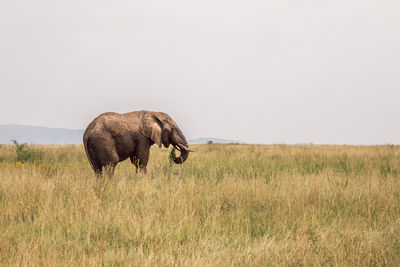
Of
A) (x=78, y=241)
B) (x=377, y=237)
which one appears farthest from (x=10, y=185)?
(x=377, y=237)

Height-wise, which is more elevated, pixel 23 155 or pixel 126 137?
pixel 126 137

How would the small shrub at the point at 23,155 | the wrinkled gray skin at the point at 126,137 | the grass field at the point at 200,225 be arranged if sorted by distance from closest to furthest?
the grass field at the point at 200,225 → the wrinkled gray skin at the point at 126,137 → the small shrub at the point at 23,155

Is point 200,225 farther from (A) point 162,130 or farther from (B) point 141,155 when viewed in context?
(A) point 162,130

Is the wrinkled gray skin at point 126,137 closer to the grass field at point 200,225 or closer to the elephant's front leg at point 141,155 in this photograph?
the elephant's front leg at point 141,155

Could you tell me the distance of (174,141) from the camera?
789 centimetres

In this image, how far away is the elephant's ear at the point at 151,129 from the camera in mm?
7449

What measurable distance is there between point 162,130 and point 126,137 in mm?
845

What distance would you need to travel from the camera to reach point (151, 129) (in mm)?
7492

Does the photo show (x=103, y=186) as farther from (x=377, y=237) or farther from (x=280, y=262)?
(x=377, y=237)

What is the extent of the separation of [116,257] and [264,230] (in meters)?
1.93

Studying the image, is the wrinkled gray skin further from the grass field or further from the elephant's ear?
the grass field

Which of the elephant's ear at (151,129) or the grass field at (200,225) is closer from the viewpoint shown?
the grass field at (200,225)

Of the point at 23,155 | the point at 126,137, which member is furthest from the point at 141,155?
the point at 23,155

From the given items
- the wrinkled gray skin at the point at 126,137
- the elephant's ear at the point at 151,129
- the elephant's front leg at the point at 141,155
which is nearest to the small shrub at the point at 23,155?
the wrinkled gray skin at the point at 126,137
